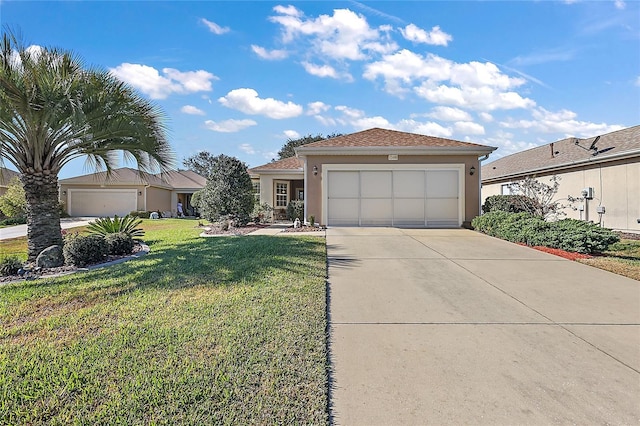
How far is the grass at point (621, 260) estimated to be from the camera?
6.66 meters

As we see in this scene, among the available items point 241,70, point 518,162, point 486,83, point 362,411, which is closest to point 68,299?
point 362,411

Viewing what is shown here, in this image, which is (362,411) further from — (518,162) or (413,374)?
(518,162)

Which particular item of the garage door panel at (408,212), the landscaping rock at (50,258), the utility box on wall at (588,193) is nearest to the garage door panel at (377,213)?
the garage door panel at (408,212)

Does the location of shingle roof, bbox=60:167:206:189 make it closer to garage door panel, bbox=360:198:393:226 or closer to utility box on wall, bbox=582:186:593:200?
garage door panel, bbox=360:198:393:226

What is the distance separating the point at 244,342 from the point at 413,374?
1627mm

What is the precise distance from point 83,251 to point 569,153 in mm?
19710

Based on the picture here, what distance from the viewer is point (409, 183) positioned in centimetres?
1438

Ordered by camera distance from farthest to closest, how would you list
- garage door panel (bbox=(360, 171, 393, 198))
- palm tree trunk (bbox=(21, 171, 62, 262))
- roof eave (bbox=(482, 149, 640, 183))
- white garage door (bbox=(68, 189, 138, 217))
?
white garage door (bbox=(68, 189, 138, 217))
garage door panel (bbox=(360, 171, 393, 198))
roof eave (bbox=(482, 149, 640, 183))
palm tree trunk (bbox=(21, 171, 62, 262))

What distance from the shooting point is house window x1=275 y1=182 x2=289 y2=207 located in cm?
1948

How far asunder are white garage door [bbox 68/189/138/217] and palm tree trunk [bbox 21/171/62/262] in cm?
2001

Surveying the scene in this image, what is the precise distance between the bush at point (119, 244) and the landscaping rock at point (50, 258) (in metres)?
1.12

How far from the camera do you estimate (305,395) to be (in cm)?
254

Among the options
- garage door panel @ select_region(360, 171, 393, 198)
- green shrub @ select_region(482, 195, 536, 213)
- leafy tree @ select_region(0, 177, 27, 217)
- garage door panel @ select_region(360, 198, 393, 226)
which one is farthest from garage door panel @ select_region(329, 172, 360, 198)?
leafy tree @ select_region(0, 177, 27, 217)

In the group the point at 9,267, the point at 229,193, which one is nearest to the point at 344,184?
the point at 229,193
